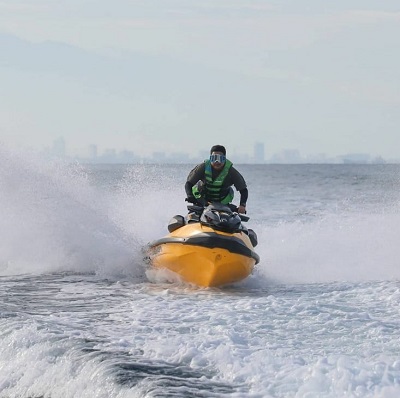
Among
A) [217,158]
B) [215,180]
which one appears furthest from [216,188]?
[217,158]

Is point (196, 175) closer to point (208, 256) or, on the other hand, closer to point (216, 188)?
point (216, 188)

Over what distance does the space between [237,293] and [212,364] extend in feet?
11.5

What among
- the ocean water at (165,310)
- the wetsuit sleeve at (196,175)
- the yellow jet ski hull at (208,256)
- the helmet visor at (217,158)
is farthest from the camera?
the wetsuit sleeve at (196,175)

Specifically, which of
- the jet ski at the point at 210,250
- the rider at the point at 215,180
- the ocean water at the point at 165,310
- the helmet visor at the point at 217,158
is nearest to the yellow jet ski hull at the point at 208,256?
the jet ski at the point at 210,250

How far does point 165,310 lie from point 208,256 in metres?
1.68

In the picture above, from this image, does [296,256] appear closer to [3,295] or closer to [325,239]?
[325,239]

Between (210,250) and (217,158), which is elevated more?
(217,158)

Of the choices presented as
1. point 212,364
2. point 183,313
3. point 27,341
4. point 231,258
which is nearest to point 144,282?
point 231,258

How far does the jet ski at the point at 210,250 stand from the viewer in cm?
1009

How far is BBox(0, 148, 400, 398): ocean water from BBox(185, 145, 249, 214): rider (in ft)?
4.02

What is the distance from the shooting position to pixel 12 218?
13.8 m

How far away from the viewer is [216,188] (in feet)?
36.3

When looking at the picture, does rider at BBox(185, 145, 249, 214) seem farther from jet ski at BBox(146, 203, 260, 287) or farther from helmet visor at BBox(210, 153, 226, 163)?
jet ski at BBox(146, 203, 260, 287)

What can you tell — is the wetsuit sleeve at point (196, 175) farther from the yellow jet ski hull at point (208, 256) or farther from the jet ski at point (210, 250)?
the yellow jet ski hull at point (208, 256)
